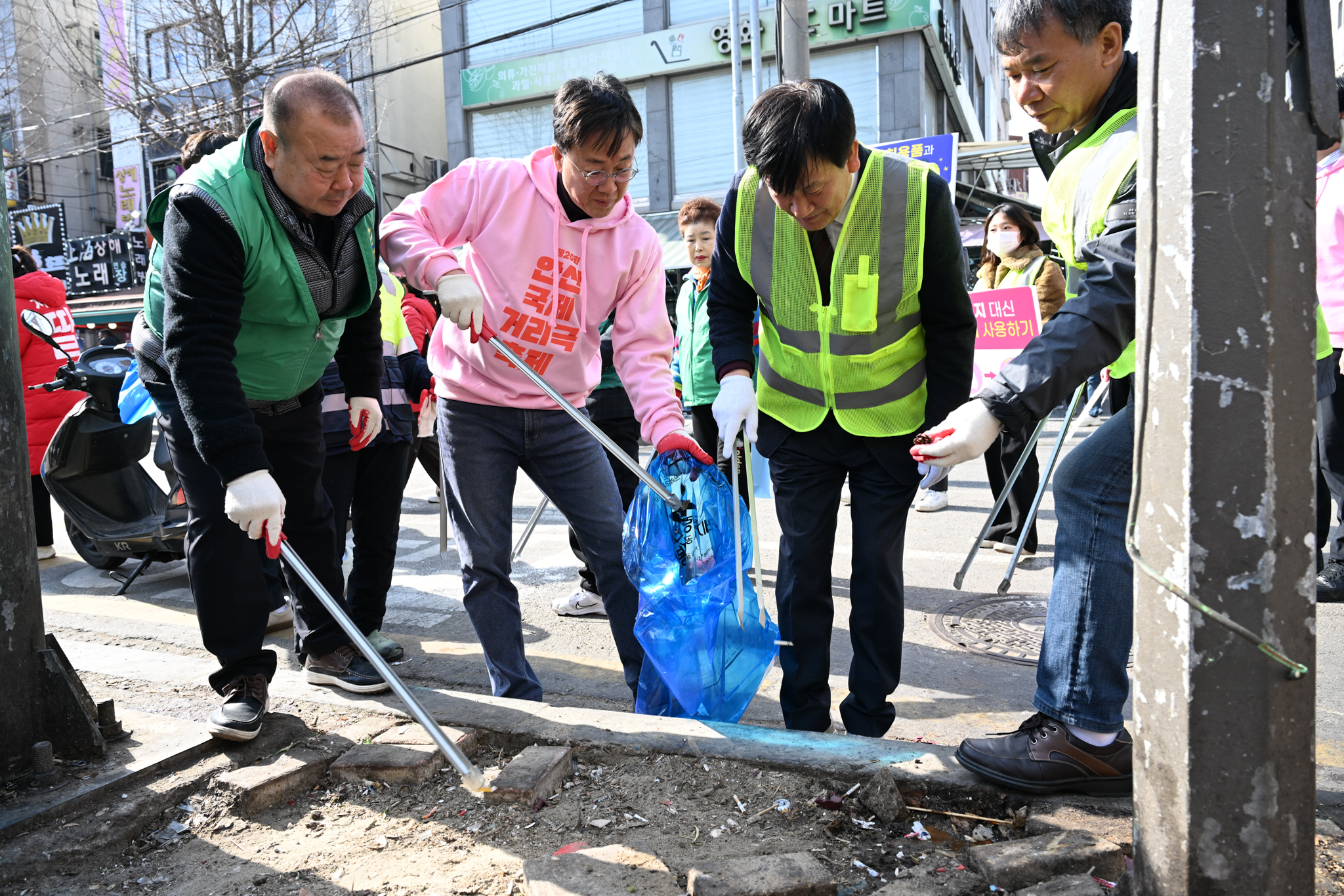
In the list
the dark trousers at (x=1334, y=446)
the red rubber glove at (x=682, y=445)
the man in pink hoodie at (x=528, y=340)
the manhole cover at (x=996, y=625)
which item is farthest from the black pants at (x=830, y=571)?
the dark trousers at (x=1334, y=446)

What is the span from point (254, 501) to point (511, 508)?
0.84 meters

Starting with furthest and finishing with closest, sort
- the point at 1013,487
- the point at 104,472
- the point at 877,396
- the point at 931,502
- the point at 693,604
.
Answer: the point at 931,502, the point at 104,472, the point at 1013,487, the point at 693,604, the point at 877,396

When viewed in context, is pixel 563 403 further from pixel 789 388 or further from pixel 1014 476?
pixel 1014 476

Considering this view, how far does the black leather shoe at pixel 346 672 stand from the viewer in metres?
3.01

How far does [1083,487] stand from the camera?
6.59 ft

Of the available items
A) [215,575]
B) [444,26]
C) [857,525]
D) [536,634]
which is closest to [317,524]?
[215,575]

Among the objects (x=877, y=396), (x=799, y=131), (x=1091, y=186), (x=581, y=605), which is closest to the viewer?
(x=1091, y=186)

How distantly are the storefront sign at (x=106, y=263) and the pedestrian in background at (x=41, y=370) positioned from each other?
628 inches

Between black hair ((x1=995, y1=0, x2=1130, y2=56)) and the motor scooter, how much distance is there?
14.8 feet

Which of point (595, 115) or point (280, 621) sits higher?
point (595, 115)

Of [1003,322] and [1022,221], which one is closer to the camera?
[1003,322]

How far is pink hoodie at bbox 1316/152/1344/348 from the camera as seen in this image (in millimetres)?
4137

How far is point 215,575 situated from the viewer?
8.48 feet

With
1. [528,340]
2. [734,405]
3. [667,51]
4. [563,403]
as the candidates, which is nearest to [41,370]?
[528,340]
